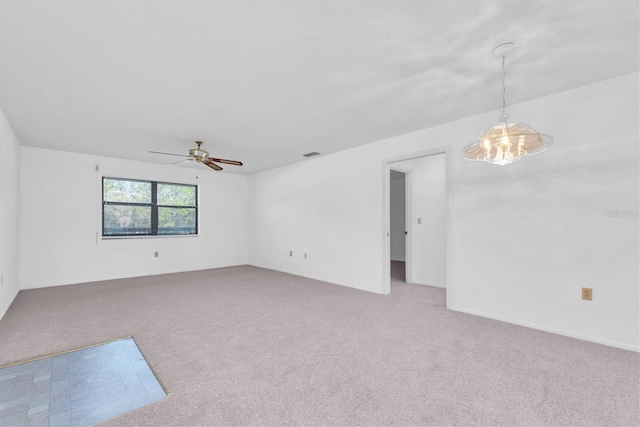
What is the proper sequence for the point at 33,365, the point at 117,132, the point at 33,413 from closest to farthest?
the point at 33,413, the point at 33,365, the point at 117,132

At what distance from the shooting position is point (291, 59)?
7.04ft

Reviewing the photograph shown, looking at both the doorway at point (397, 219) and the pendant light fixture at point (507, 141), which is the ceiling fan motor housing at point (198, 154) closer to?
the pendant light fixture at point (507, 141)

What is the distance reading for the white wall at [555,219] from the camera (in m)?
2.46

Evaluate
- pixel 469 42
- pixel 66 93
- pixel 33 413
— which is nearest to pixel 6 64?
pixel 66 93

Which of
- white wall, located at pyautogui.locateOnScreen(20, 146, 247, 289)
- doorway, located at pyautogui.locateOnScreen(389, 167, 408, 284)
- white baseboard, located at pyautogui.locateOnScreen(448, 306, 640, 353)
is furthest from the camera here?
doorway, located at pyautogui.locateOnScreen(389, 167, 408, 284)

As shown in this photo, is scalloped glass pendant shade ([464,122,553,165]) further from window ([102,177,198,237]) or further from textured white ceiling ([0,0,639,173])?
window ([102,177,198,237])

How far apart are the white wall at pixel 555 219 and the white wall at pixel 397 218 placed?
4.16 meters

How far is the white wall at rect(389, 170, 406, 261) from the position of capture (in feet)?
27.0

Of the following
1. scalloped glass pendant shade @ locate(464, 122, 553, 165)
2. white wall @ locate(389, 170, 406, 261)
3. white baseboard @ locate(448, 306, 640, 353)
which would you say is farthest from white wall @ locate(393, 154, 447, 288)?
white wall @ locate(389, 170, 406, 261)

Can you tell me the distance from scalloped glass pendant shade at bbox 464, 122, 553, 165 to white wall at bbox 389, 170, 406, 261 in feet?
20.2

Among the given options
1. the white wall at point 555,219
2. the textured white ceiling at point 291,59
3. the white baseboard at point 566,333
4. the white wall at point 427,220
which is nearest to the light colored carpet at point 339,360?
the white baseboard at point 566,333

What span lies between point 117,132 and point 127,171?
6.43 feet

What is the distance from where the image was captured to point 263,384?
6.31 ft

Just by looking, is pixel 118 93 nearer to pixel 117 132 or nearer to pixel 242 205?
pixel 117 132
